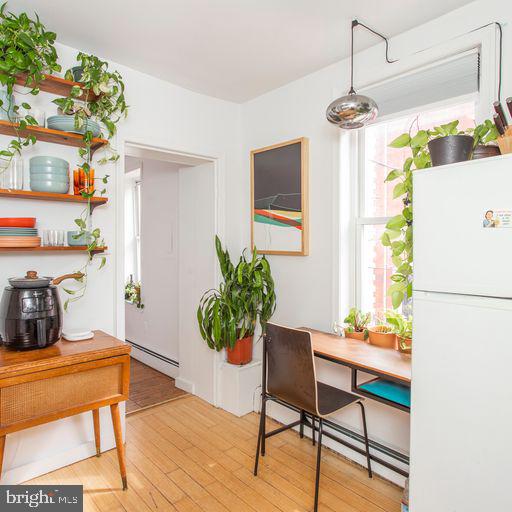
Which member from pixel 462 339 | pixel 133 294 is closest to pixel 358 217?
pixel 462 339

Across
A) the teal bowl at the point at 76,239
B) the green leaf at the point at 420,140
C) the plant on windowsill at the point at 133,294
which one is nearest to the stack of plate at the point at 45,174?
the teal bowl at the point at 76,239

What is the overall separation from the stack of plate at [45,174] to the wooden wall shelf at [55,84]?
433 millimetres

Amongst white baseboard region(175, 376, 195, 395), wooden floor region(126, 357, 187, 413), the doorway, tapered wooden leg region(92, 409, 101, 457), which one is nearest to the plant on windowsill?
the doorway

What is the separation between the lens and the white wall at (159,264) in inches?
157

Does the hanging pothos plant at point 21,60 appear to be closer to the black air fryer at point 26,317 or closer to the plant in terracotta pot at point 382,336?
the black air fryer at point 26,317

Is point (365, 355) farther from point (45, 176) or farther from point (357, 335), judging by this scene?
point (45, 176)

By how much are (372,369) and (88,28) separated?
2502mm

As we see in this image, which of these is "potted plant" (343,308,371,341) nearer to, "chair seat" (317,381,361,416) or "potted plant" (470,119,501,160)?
"chair seat" (317,381,361,416)

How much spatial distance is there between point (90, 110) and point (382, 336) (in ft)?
7.66

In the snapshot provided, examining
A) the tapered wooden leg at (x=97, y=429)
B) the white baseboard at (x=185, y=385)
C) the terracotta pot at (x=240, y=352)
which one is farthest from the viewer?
the white baseboard at (x=185, y=385)

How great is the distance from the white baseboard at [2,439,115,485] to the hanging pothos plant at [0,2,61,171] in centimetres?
176

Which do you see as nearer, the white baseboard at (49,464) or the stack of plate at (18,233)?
the stack of plate at (18,233)

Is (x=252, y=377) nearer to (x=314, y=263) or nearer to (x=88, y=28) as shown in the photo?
(x=314, y=263)

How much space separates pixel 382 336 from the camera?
2314mm
